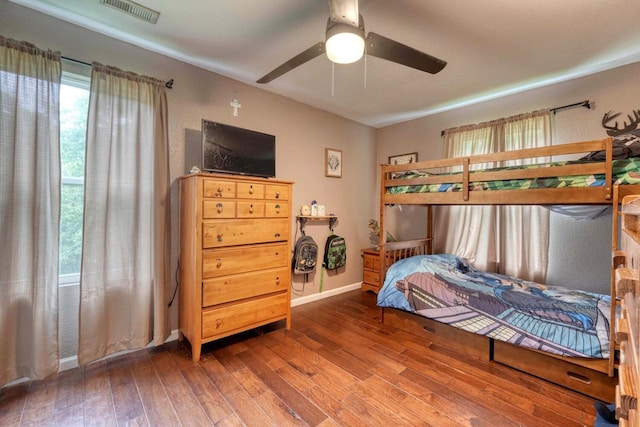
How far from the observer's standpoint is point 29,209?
1.77 meters

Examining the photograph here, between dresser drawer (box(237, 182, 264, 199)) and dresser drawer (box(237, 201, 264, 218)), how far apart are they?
55 mm

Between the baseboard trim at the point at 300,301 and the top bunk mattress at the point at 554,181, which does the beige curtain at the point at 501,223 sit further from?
the baseboard trim at the point at 300,301

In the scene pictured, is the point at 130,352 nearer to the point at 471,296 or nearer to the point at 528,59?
the point at 471,296

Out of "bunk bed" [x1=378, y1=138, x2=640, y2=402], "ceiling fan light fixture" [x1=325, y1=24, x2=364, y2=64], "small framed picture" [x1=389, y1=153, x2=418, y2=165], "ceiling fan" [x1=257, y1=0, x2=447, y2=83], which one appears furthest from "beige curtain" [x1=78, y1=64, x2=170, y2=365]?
"small framed picture" [x1=389, y1=153, x2=418, y2=165]

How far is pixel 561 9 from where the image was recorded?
178cm

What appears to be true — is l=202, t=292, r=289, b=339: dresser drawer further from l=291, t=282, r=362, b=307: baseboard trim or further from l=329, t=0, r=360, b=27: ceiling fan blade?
l=329, t=0, r=360, b=27: ceiling fan blade

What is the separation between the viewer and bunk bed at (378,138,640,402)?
67.2 inches

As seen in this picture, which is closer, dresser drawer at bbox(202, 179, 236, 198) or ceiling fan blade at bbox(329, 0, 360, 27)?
ceiling fan blade at bbox(329, 0, 360, 27)

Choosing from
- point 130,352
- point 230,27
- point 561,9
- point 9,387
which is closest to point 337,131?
point 230,27

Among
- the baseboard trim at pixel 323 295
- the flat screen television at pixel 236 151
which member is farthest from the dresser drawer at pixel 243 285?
the flat screen television at pixel 236 151

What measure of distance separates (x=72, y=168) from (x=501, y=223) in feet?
13.4

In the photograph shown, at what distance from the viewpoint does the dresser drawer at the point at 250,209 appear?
2336 millimetres

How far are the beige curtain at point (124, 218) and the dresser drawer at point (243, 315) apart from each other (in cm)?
45

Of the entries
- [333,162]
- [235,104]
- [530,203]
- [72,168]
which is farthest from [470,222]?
[72,168]
